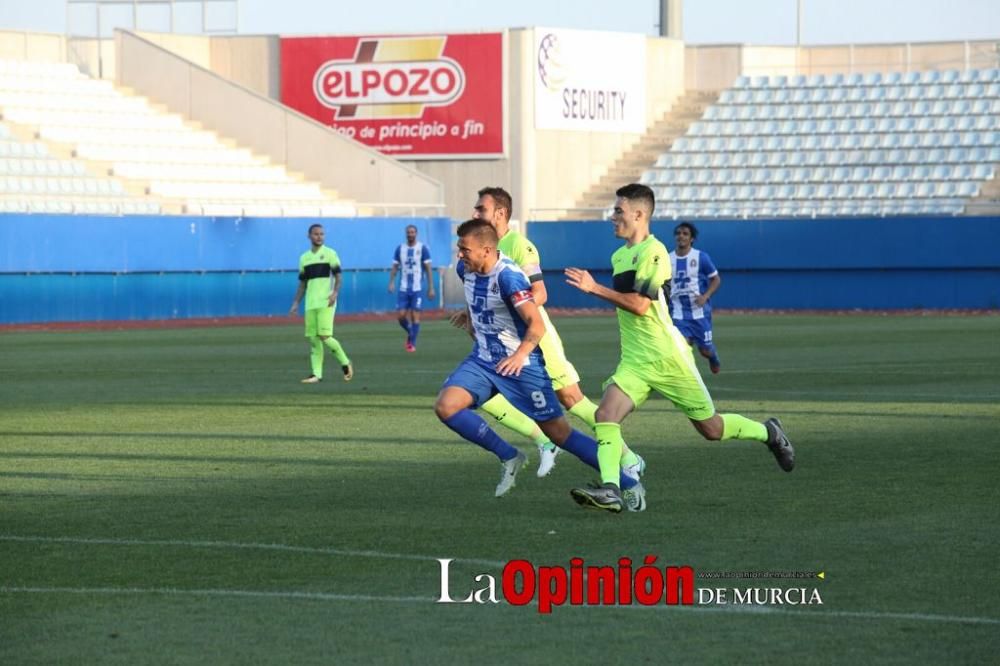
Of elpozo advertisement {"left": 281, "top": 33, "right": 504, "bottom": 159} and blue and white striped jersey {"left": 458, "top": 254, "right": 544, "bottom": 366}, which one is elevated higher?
elpozo advertisement {"left": 281, "top": 33, "right": 504, "bottom": 159}

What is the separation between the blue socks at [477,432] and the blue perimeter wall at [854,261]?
122ft

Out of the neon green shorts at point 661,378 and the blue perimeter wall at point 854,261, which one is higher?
the neon green shorts at point 661,378

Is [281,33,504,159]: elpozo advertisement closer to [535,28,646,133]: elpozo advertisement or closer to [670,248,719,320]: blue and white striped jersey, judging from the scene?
[535,28,646,133]: elpozo advertisement

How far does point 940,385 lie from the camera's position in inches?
853

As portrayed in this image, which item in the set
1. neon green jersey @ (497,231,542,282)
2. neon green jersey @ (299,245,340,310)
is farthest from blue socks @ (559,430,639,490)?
neon green jersey @ (299,245,340,310)

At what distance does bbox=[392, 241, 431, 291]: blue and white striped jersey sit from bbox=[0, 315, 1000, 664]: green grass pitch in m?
9.83

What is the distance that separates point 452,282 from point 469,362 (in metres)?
40.5

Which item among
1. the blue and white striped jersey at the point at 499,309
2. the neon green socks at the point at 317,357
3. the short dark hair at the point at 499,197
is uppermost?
the short dark hair at the point at 499,197

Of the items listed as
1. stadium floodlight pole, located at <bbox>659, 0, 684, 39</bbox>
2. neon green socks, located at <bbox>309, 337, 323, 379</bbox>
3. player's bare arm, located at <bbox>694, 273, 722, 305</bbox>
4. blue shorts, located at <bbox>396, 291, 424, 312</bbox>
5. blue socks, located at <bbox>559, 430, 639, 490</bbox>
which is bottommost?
neon green socks, located at <bbox>309, 337, 323, 379</bbox>

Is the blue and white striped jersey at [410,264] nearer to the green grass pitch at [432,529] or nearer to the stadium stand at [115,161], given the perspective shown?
the green grass pitch at [432,529]

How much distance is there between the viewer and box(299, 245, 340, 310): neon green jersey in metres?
24.9

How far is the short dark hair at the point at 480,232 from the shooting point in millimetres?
11461

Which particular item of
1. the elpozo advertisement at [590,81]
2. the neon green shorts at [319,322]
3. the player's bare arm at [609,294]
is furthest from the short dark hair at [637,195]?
the elpozo advertisement at [590,81]

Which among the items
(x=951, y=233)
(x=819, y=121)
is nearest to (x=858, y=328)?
(x=951, y=233)
